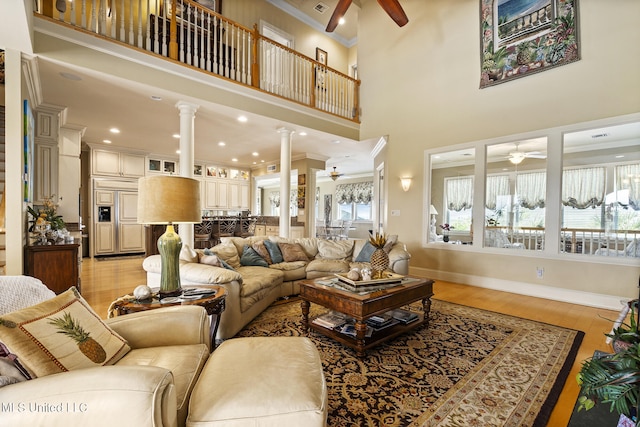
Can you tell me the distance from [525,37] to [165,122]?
5923mm

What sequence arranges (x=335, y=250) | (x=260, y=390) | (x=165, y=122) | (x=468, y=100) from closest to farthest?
(x=260, y=390) < (x=335, y=250) < (x=468, y=100) < (x=165, y=122)

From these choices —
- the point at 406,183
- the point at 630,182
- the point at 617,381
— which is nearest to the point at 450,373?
the point at 617,381

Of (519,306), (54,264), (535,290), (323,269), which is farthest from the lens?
(535,290)

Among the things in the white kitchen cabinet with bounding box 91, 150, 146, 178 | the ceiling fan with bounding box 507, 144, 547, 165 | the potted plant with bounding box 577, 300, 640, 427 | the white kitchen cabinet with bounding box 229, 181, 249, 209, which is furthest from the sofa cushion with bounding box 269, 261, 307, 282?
the white kitchen cabinet with bounding box 229, 181, 249, 209

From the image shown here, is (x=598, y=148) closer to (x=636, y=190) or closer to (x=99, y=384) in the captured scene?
(x=636, y=190)

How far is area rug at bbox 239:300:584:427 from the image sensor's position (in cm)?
165

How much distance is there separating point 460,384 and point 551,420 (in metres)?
0.48

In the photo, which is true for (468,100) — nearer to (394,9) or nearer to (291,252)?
(394,9)

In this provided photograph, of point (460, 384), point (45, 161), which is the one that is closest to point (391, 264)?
point (460, 384)

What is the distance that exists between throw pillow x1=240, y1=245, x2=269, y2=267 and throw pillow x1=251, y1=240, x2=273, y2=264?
0.07 metres

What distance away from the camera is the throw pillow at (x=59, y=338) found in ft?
3.19

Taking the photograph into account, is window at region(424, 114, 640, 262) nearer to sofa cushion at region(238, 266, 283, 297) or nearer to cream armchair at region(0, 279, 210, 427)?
sofa cushion at region(238, 266, 283, 297)

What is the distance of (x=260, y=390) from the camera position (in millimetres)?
1068

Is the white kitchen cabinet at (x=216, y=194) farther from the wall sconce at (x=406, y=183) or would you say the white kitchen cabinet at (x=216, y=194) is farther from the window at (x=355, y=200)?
the wall sconce at (x=406, y=183)
